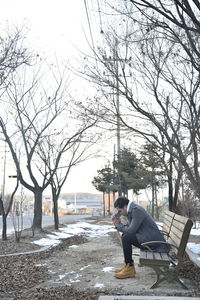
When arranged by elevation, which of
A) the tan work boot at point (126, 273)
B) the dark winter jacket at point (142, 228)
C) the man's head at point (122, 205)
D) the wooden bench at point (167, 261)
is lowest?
the tan work boot at point (126, 273)

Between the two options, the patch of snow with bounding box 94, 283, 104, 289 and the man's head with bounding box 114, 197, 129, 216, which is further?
the man's head with bounding box 114, 197, 129, 216

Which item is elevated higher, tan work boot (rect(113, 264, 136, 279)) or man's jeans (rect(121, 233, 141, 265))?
man's jeans (rect(121, 233, 141, 265))

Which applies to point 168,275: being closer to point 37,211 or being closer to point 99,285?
point 99,285

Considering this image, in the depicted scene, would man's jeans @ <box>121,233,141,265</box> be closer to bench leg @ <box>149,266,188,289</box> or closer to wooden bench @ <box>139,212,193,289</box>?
wooden bench @ <box>139,212,193,289</box>

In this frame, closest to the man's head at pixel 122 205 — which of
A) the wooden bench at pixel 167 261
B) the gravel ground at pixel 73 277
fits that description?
the wooden bench at pixel 167 261

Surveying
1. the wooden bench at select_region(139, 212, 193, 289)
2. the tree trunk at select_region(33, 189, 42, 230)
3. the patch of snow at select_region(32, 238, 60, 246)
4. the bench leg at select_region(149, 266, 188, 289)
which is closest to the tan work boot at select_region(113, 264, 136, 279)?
Answer: the wooden bench at select_region(139, 212, 193, 289)

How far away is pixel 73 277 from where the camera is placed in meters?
6.60

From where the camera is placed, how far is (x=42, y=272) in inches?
278

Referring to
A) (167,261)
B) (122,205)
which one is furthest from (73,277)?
(167,261)

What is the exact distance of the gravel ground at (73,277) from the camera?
5367 mm

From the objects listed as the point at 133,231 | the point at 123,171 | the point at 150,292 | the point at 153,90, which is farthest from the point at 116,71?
the point at 123,171

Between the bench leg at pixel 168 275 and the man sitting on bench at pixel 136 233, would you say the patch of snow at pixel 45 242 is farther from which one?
the bench leg at pixel 168 275

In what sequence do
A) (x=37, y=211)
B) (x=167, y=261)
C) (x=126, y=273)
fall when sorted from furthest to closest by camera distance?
(x=37, y=211) → (x=126, y=273) → (x=167, y=261)

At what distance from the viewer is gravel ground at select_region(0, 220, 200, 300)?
537 centimetres
